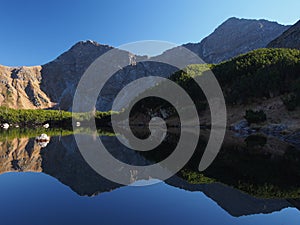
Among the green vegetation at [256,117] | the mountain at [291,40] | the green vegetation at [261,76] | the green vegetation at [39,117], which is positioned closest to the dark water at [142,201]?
the green vegetation at [256,117]

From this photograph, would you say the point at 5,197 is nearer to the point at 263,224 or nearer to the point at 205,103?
the point at 263,224

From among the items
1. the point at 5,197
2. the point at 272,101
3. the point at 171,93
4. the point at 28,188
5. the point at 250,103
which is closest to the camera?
the point at 5,197

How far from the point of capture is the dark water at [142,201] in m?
8.93

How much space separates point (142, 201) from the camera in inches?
430

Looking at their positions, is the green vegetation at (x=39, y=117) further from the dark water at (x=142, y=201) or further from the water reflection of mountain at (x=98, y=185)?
the dark water at (x=142, y=201)

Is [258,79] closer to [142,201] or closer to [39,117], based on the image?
[142,201]

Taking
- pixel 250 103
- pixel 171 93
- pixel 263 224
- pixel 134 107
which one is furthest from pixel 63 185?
pixel 134 107

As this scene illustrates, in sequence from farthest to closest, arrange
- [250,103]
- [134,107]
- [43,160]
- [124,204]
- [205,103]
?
[134,107]
[205,103]
[250,103]
[43,160]
[124,204]

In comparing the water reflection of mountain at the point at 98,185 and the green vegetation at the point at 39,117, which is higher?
the green vegetation at the point at 39,117

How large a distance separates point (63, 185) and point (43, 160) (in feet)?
29.4

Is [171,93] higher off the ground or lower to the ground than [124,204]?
higher

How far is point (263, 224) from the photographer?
8.65 metres

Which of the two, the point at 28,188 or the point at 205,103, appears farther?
the point at 205,103

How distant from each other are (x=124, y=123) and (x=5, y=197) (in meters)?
102
